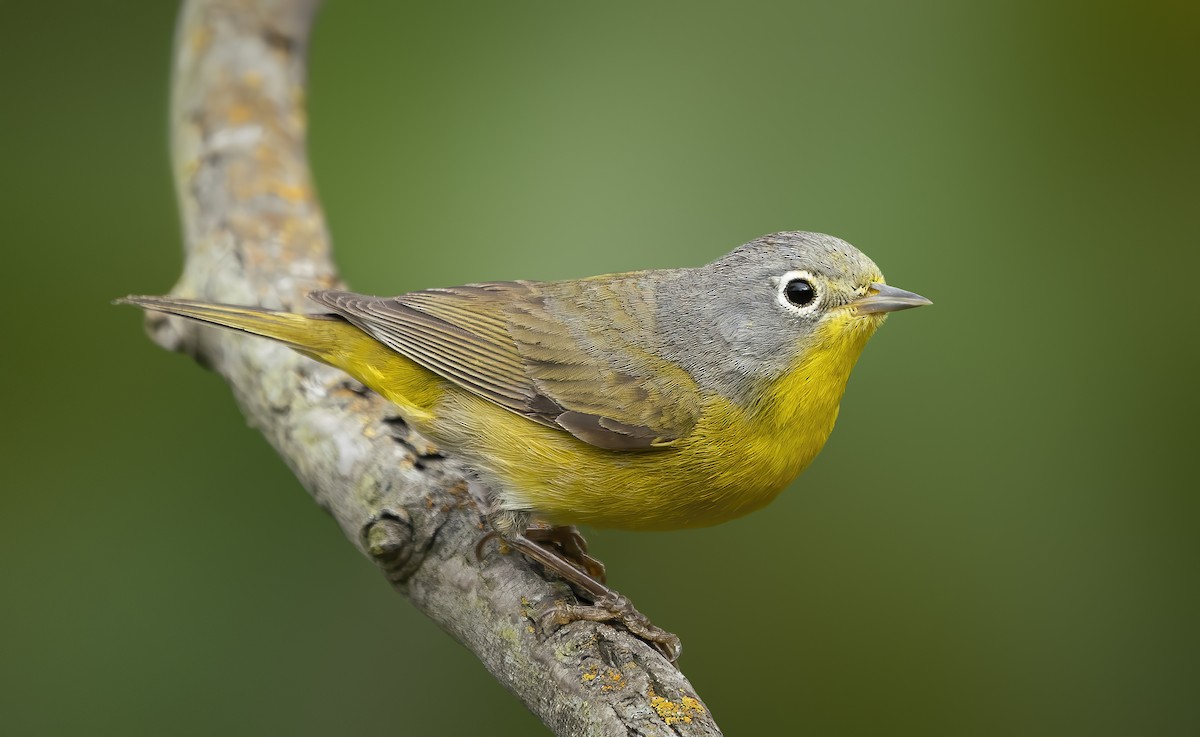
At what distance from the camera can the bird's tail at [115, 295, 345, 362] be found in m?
3.56

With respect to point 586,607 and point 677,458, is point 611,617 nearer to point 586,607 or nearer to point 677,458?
point 586,607

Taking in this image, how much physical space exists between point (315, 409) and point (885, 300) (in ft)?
6.68

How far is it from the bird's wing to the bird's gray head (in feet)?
0.40

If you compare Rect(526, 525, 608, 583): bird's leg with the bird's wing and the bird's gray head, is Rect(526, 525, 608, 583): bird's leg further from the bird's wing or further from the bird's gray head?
the bird's gray head

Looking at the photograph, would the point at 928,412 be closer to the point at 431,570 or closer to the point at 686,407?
the point at 686,407

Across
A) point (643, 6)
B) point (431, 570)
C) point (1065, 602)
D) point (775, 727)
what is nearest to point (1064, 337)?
point (1065, 602)

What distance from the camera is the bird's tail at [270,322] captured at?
356 cm

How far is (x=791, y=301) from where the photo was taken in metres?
3.55

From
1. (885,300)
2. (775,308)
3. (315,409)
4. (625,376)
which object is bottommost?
(315,409)

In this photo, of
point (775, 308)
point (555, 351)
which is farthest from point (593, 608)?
point (775, 308)

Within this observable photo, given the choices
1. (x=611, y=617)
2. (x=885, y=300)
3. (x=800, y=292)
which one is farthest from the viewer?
(x=800, y=292)

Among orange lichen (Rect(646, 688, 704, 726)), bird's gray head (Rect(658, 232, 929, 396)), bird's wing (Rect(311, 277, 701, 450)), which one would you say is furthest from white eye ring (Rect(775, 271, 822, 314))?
orange lichen (Rect(646, 688, 704, 726))

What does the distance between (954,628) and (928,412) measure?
0.92m

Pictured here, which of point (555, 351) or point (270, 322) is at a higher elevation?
point (555, 351)
